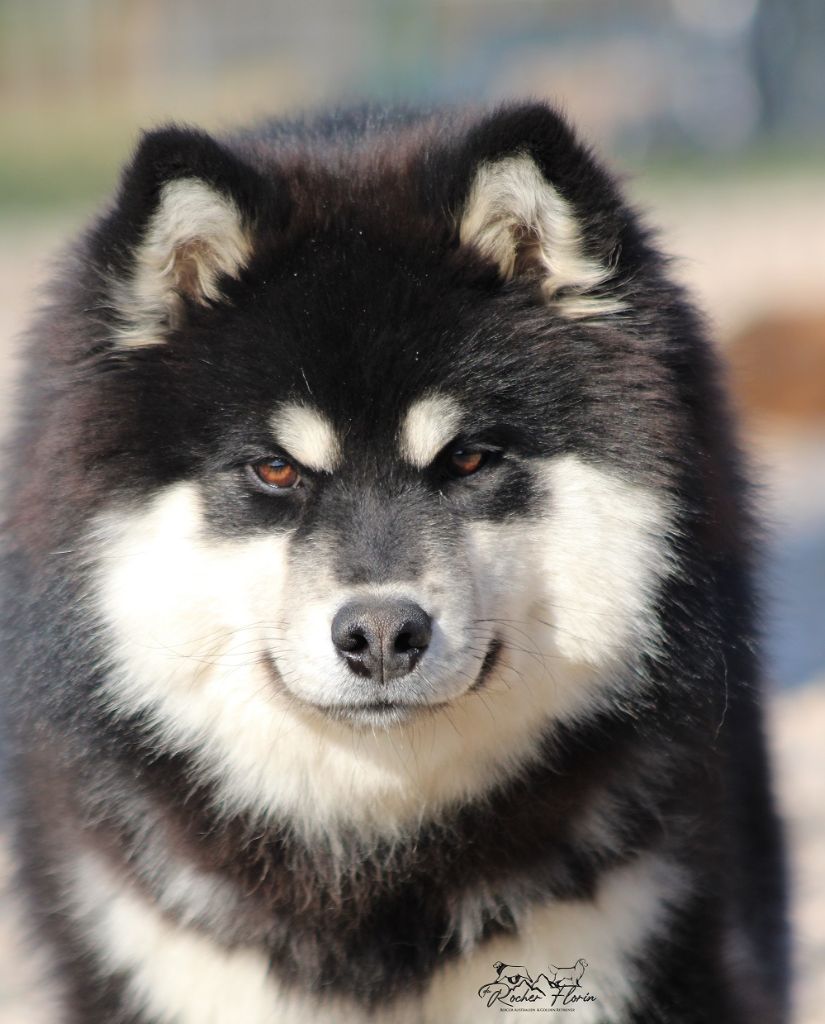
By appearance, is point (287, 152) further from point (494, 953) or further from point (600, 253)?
point (494, 953)

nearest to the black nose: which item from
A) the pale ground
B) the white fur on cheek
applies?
the white fur on cheek

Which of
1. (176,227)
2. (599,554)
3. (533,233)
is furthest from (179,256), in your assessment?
(599,554)

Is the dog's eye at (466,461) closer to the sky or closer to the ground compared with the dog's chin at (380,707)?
closer to the sky

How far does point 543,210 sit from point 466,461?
21.1 inches

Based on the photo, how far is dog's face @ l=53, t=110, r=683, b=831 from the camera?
2992 mm

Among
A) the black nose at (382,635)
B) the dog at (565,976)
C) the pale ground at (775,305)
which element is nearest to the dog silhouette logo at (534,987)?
the dog at (565,976)

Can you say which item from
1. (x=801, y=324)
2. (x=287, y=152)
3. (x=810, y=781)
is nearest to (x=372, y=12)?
(x=801, y=324)

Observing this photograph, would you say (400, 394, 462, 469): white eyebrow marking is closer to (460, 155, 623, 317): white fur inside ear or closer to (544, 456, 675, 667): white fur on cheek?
(544, 456, 675, 667): white fur on cheek

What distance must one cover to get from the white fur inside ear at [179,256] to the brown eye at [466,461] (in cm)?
60

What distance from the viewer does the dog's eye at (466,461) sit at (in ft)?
10.1

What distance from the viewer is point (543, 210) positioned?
121 inches

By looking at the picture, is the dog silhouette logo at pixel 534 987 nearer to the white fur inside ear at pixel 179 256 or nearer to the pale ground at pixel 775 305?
the pale ground at pixel 775 305

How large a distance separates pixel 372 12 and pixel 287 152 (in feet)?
62.7

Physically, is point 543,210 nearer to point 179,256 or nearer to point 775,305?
point 179,256
